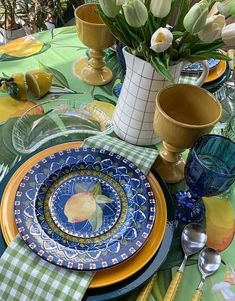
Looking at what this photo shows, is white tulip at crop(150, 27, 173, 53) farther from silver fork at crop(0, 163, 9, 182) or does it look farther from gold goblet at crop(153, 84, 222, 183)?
silver fork at crop(0, 163, 9, 182)

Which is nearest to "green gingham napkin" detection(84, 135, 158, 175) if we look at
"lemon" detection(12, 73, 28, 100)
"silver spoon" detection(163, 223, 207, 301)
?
"silver spoon" detection(163, 223, 207, 301)

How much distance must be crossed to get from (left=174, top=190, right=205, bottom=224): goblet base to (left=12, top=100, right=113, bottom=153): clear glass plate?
0.71ft

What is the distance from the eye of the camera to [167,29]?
639 millimetres

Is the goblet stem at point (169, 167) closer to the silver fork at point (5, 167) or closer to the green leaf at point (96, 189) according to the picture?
the green leaf at point (96, 189)

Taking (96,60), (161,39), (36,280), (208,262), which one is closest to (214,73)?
(96,60)

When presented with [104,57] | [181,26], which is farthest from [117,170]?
[104,57]

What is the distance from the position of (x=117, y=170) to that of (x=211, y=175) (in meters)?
0.16

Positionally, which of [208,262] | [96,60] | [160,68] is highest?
[160,68]

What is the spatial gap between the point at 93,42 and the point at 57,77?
141 mm

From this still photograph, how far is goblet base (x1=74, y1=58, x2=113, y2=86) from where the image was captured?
0.97 metres

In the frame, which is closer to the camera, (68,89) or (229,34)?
(229,34)

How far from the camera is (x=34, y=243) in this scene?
1.91ft

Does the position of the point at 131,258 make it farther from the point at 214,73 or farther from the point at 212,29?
the point at 214,73

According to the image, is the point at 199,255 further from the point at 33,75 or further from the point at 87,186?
the point at 33,75
